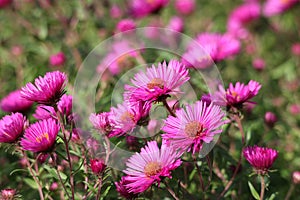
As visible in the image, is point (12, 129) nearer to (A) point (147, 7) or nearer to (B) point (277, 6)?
(A) point (147, 7)

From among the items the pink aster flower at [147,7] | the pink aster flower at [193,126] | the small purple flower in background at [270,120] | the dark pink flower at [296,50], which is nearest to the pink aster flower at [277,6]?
the dark pink flower at [296,50]

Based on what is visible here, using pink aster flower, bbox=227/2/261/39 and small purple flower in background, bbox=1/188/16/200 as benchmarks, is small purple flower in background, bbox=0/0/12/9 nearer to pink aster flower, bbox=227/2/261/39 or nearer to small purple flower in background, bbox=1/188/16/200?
pink aster flower, bbox=227/2/261/39

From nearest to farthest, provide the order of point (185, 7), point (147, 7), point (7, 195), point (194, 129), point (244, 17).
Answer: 1. point (194, 129)
2. point (7, 195)
3. point (147, 7)
4. point (244, 17)
5. point (185, 7)

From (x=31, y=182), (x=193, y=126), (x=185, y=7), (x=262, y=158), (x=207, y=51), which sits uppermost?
(x=185, y=7)

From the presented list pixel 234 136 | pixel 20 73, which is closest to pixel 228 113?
pixel 234 136

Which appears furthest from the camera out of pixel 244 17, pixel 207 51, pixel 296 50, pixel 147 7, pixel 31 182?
pixel 244 17

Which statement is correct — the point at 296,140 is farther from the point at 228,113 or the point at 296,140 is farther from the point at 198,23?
the point at 198,23

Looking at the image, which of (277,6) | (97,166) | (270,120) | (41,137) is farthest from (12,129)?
(277,6)

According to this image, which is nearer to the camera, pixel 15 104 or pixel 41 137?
pixel 41 137
